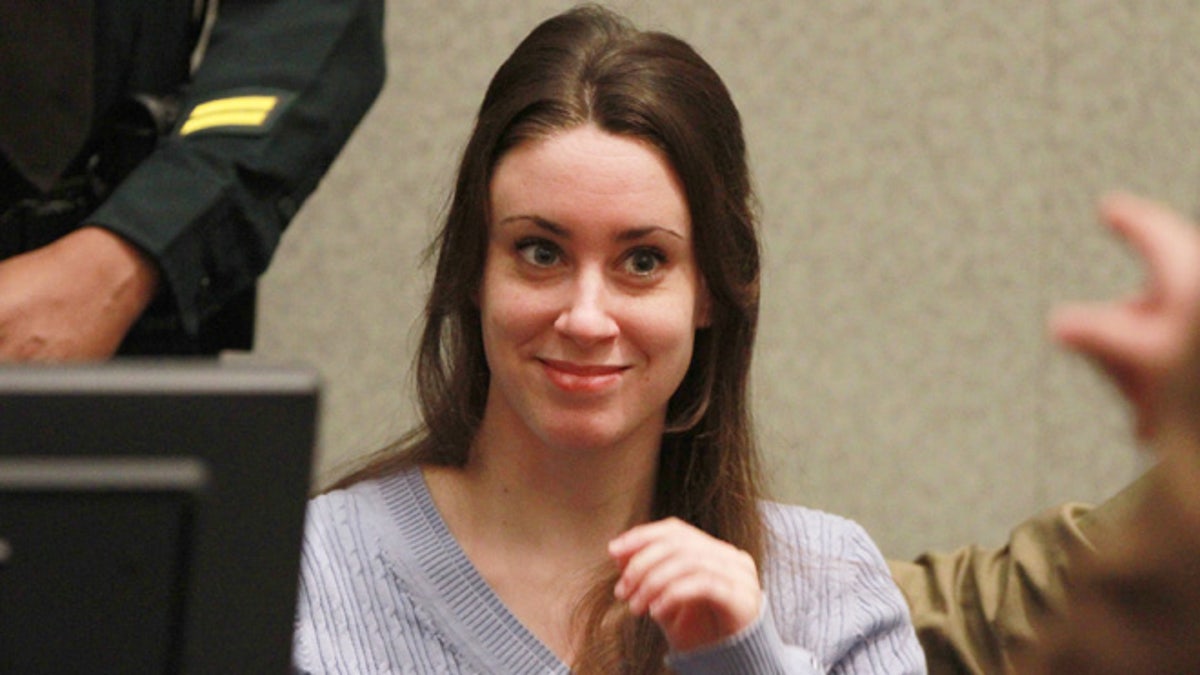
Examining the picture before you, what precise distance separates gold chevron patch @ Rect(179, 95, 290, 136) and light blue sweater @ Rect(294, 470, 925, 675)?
303mm

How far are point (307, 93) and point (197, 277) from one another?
184 mm

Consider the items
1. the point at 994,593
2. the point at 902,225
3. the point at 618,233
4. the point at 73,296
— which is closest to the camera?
the point at 73,296

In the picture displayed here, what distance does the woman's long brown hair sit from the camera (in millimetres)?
1393

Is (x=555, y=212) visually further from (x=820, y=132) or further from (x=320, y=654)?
(x=820, y=132)

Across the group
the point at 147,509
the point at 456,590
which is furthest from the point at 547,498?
the point at 147,509

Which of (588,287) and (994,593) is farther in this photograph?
(994,593)

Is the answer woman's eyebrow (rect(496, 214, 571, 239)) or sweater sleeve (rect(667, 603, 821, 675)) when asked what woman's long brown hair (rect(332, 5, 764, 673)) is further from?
sweater sleeve (rect(667, 603, 821, 675))

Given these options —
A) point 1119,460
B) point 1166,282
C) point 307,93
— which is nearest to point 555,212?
point 307,93

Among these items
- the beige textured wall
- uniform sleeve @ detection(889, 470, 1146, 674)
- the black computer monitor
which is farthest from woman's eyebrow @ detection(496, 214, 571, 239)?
the beige textured wall

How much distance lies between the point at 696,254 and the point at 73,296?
467mm

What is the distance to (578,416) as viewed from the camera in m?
1.35

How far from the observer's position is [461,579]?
55.0 inches

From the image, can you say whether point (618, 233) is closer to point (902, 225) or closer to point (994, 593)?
point (994, 593)

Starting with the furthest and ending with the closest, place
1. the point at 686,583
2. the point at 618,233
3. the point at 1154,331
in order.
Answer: the point at 618,233
the point at 686,583
the point at 1154,331
